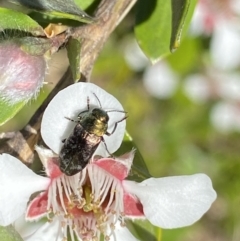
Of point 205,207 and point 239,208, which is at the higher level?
point 205,207

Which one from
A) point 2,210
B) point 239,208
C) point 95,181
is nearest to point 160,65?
point 239,208

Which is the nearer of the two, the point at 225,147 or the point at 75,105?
the point at 75,105

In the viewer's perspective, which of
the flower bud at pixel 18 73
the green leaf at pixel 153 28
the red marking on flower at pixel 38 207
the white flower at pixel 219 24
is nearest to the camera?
the flower bud at pixel 18 73

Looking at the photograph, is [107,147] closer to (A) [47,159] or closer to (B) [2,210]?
(A) [47,159]

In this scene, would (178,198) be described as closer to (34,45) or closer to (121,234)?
(121,234)

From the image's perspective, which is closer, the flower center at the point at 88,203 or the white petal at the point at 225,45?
the flower center at the point at 88,203

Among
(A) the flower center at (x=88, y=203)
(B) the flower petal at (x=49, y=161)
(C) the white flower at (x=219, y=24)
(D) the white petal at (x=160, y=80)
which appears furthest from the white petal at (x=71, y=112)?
(D) the white petal at (x=160, y=80)

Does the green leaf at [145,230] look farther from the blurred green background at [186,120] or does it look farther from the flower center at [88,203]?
Answer: the blurred green background at [186,120]
